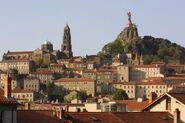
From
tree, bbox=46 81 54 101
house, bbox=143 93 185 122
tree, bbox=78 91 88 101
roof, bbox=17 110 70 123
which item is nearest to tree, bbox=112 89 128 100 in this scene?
tree, bbox=78 91 88 101

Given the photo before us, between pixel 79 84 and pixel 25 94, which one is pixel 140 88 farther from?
pixel 25 94

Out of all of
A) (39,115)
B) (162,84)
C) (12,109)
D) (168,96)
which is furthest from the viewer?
(162,84)

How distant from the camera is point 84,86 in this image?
190 metres

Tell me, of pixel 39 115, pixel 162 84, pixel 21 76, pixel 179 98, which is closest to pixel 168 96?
pixel 179 98

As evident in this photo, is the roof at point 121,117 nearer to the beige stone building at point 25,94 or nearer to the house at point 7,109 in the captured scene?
the house at point 7,109

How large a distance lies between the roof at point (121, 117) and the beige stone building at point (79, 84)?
517 feet

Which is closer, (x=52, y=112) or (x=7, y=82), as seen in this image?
(x=7, y=82)

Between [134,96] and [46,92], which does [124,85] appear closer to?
[134,96]

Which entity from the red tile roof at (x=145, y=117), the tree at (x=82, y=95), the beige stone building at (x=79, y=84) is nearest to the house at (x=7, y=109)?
the red tile roof at (x=145, y=117)

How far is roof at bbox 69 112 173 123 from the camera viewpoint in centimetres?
2916

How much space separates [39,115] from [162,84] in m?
157

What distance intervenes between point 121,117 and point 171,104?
287 cm

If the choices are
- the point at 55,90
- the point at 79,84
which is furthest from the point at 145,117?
the point at 55,90

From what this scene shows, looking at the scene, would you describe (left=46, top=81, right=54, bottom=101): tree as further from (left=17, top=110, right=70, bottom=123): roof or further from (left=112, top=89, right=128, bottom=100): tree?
(left=17, top=110, right=70, bottom=123): roof
